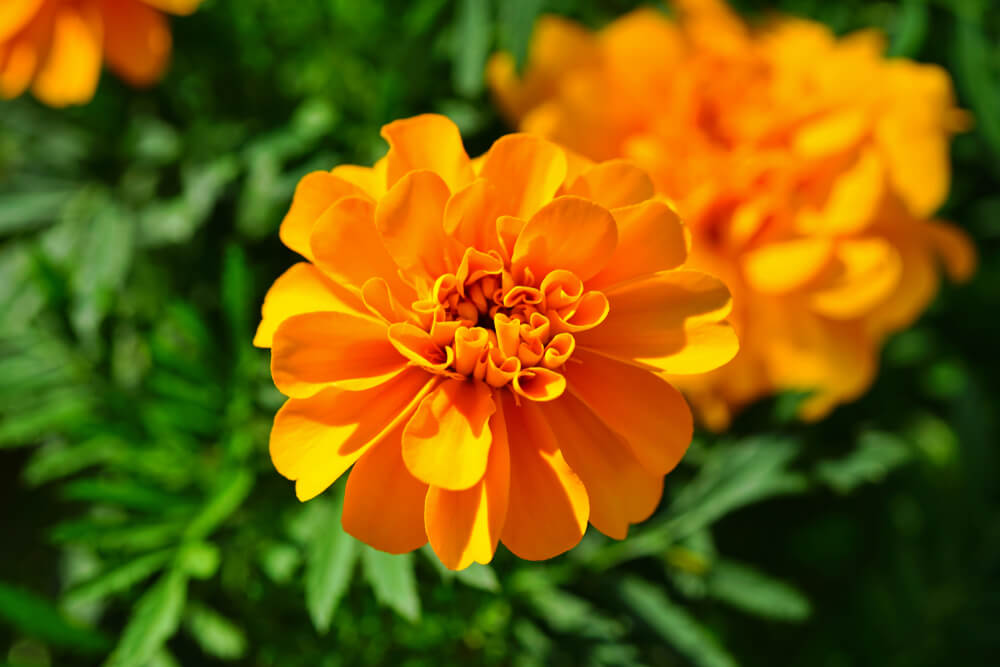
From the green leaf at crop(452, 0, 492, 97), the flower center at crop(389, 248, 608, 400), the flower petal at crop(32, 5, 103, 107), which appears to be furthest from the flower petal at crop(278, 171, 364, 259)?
the flower petal at crop(32, 5, 103, 107)

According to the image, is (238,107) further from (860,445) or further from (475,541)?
(860,445)

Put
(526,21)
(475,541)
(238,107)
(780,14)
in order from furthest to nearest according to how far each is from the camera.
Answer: (780,14) < (238,107) < (526,21) < (475,541)

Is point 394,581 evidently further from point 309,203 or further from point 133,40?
point 133,40

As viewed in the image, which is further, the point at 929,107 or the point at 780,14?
the point at 780,14

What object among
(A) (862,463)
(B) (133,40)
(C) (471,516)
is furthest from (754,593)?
(B) (133,40)

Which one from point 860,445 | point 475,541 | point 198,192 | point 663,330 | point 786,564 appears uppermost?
point 663,330

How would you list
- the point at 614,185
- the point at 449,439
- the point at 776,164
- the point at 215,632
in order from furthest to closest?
the point at 776,164
the point at 215,632
the point at 614,185
the point at 449,439

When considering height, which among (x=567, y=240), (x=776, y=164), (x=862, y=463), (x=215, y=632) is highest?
(x=567, y=240)

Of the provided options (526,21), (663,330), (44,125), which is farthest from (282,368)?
(44,125)
